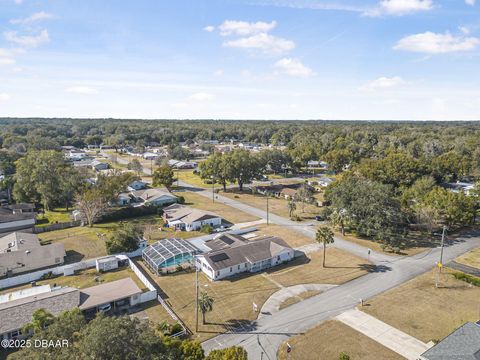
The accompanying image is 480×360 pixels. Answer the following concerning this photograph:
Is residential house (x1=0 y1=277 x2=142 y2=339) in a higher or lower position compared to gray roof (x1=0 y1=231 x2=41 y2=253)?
lower

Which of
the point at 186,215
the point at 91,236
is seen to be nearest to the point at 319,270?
the point at 186,215

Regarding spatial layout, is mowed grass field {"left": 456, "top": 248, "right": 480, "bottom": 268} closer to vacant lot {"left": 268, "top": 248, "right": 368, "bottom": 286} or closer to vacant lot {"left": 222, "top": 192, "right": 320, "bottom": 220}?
vacant lot {"left": 268, "top": 248, "right": 368, "bottom": 286}

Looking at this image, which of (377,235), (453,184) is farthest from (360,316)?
(453,184)

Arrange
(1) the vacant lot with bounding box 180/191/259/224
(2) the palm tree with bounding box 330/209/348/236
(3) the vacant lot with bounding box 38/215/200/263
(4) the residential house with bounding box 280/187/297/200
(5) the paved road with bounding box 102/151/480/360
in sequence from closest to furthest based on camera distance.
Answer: (5) the paved road with bounding box 102/151/480/360, (3) the vacant lot with bounding box 38/215/200/263, (2) the palm tree with bounding box 330/209/348/236, (1) the vacant lot with bounding box 180/191/259/224, (4) the residential house with bounding box 280/187/297/200

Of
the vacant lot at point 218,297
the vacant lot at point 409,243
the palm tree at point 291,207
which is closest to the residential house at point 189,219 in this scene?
the palm tree at point 291,207

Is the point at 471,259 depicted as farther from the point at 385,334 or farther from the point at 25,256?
the point at 25,256

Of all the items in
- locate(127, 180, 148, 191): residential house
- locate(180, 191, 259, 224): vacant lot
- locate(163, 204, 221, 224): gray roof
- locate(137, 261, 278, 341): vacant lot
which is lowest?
locate(137, 261, 278, 341): vacant lot

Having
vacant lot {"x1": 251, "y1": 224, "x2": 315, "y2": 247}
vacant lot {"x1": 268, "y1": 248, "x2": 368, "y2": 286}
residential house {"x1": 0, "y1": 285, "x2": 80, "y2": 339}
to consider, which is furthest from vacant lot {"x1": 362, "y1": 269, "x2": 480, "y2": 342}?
residential house {"x1": 0, "y1": 285, "x2": 80, "y2": 339}

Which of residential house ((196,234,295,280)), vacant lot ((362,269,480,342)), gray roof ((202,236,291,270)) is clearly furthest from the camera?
gray roof ((202,236,291,270))
